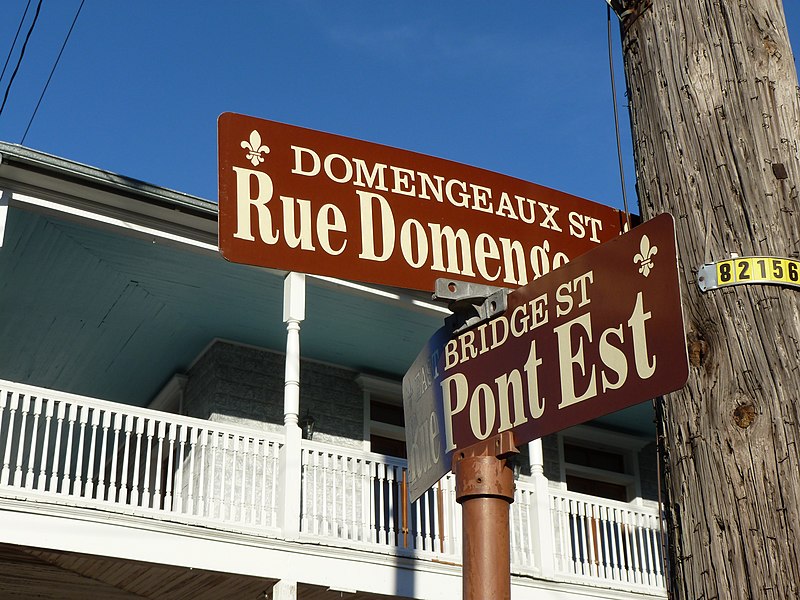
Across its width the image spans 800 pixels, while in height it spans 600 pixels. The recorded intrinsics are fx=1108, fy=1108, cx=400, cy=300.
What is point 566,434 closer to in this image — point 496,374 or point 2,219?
point 2,219

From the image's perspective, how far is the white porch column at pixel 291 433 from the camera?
9.69 metres

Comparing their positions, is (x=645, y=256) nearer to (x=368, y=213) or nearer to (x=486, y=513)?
(x=486, y=513)

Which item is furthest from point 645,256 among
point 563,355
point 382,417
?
point 382,417

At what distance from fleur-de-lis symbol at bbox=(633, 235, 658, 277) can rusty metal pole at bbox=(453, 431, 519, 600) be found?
54cm

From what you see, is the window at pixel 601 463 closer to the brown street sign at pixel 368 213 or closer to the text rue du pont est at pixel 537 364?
the brown street sign at pixel 368 213

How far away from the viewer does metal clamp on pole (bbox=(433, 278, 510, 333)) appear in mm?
3010

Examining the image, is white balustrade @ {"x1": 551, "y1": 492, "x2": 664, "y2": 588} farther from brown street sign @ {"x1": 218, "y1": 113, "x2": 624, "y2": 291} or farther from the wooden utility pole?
the wooden utility pole

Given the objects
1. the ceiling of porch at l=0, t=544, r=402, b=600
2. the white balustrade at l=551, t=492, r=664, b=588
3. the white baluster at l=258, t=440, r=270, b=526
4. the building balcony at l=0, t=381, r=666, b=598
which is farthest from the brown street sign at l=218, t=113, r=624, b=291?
the white balustrade at l=551, t=492, r=664, b=588

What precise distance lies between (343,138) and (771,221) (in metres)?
1.48

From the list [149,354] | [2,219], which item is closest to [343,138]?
[2,219]

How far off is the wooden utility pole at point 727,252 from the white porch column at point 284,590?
7.37m

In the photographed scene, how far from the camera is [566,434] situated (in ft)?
49.2

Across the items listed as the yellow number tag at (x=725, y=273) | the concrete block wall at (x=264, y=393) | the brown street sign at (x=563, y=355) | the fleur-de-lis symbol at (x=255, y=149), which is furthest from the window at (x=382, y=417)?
the yellow number tag at (x=725, y=273)

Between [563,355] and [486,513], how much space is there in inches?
17.5
